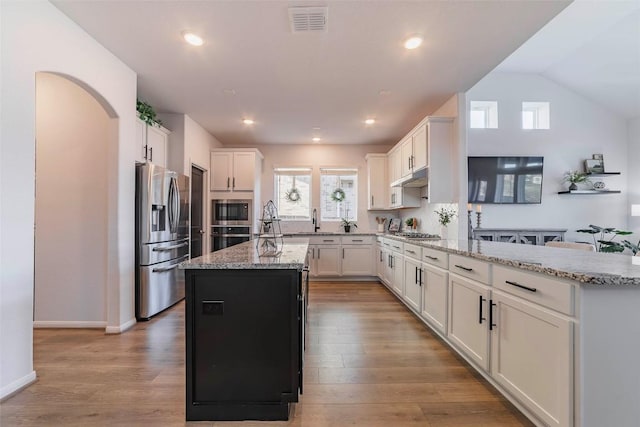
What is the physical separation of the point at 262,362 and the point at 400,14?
2591 millimetres

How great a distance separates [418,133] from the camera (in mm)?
4254

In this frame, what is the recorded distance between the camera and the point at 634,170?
598 cm

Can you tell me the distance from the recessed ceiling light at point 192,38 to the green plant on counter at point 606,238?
6.84m

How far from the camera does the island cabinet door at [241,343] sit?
176 cm

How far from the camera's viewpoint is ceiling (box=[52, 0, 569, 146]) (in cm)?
229

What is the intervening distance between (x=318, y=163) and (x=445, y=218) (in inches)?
124

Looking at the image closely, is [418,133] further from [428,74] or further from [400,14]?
[400,14]

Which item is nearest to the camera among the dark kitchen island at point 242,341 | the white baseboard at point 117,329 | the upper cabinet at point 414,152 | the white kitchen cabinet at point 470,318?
the dark kitchen island at point 242,341

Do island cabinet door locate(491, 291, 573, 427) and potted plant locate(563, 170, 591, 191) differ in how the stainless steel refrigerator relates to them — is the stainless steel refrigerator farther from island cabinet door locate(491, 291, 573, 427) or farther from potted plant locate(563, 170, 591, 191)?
potted plant locate(563, 170, 591, 191)

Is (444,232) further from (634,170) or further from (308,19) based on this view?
(634,170)

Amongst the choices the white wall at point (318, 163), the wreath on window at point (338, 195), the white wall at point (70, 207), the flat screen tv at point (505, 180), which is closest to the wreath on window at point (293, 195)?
the white wall at point (318, 163)

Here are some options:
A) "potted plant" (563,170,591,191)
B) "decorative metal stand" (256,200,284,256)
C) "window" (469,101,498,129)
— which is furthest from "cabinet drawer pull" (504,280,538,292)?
"potted plant" (563,170,591,191)

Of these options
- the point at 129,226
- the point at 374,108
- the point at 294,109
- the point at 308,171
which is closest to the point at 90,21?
the point at 129,226

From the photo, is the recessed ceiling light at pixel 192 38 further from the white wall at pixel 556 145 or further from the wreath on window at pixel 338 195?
the white wall at pixel 556 145
